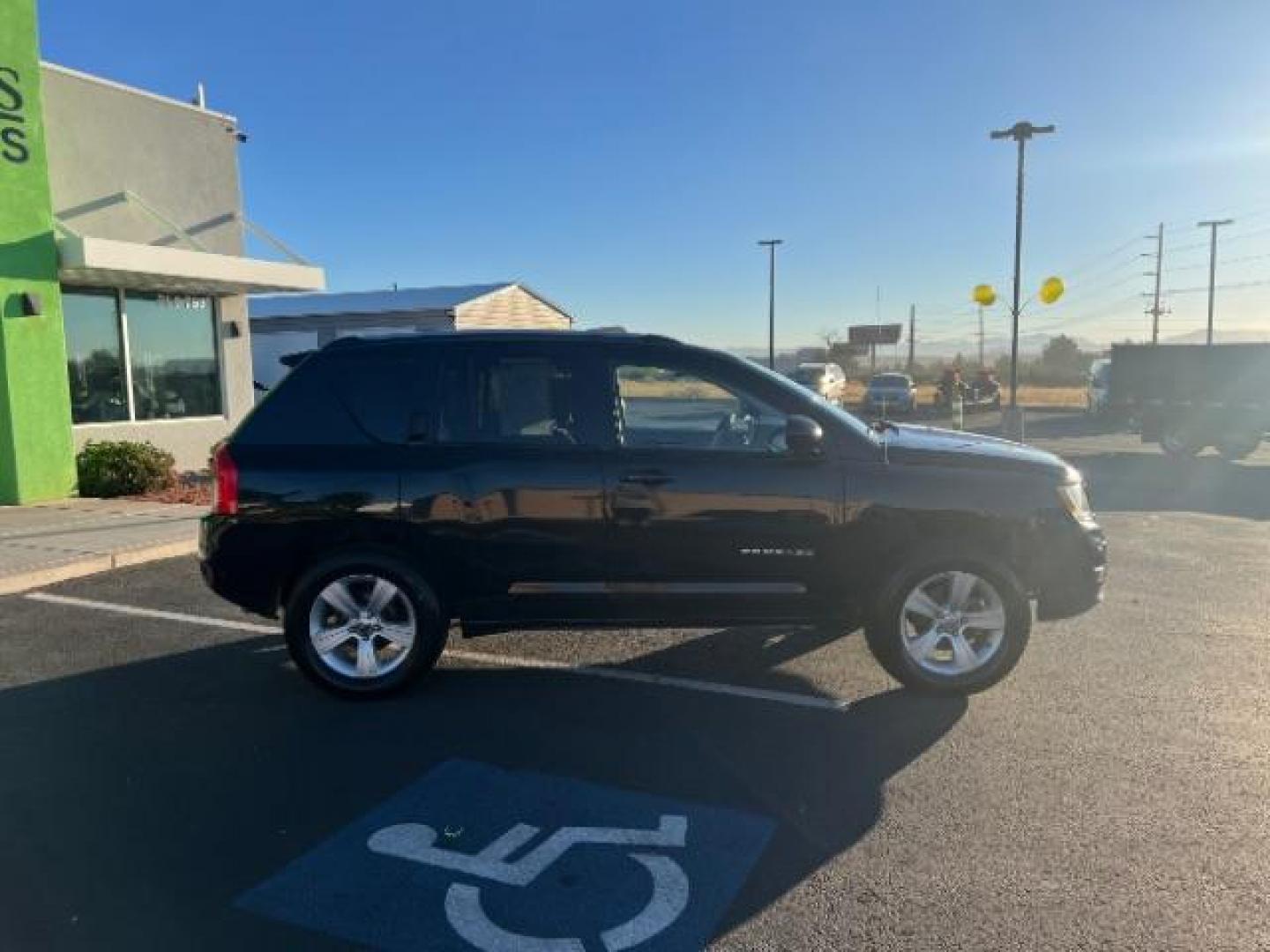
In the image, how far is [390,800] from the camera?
361 centimetres

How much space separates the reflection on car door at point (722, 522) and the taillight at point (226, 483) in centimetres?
198

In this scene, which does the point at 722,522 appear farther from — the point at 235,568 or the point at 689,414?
the point at 235,568

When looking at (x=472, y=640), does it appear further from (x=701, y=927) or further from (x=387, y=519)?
(x=701, y=927)

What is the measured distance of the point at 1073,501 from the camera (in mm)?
4812

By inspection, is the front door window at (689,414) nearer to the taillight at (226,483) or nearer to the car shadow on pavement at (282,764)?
the car shadow on pavement at (282,764)

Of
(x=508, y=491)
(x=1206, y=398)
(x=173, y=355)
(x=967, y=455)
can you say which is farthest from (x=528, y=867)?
(x=1206, y=398)

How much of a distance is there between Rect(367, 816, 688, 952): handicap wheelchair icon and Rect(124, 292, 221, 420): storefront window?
11.2 m

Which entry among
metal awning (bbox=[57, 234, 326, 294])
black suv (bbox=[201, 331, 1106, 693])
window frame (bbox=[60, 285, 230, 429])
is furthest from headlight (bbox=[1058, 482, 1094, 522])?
window frame (bbox=[60, 285, 230, 429])

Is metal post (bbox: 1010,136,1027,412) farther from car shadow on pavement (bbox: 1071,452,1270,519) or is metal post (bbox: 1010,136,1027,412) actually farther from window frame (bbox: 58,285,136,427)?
window frame (bbox: 58,285,136,427)

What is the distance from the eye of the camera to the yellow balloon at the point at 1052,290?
18141 mm

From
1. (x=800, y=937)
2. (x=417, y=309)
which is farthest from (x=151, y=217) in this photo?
(x=417, y=309)

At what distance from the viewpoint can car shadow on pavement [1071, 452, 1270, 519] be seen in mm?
11516

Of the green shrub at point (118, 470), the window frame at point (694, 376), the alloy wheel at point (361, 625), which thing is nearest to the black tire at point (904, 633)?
the window frame at point (694, 376)

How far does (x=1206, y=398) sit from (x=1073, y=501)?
15585 mm
